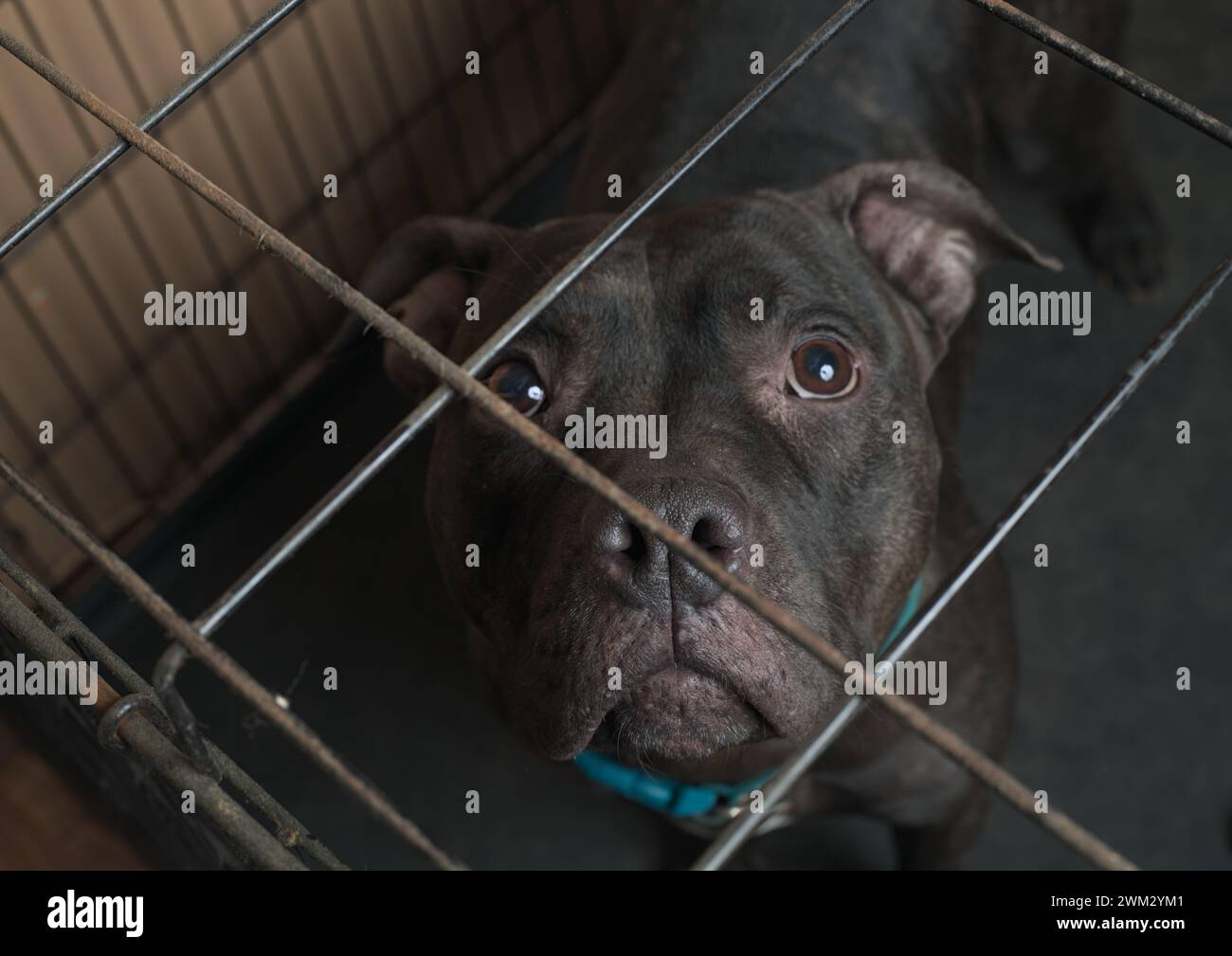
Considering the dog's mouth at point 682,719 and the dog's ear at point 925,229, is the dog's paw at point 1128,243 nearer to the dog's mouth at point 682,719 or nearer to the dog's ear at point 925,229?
the dog's ear at point 925,229

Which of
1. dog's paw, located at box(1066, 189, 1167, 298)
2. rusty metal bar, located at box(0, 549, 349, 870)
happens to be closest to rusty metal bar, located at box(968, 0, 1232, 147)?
rusty metal bar, located at box(0, 549, 349, 870)

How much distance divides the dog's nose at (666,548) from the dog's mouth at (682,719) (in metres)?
0.11

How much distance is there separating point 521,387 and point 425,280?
47cm

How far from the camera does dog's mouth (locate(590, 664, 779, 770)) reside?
152 cm

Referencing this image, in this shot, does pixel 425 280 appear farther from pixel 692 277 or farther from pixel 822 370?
pixel 822 370

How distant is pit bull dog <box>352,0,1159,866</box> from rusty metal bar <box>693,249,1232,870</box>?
0.33 meters

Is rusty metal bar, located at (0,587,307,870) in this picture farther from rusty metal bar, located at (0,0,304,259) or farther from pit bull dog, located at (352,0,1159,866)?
pit bull dog, located at (352,0,1159,866)

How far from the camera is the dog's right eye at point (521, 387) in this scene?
6.21 ft

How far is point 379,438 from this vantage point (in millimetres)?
3236

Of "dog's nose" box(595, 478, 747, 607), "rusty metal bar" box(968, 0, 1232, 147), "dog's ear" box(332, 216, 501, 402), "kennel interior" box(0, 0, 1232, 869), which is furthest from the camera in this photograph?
"kennel interior" box(0, 0, 1232, 869)

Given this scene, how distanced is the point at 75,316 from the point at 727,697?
1.83 metres

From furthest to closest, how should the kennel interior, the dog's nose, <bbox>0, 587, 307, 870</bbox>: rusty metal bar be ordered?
the kennel interior, the dog's nose, <bbox>0, 587, 307, 870</bbox>: rusty metal bar
